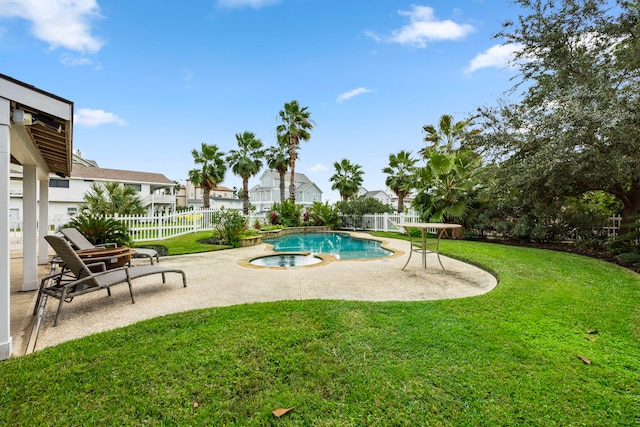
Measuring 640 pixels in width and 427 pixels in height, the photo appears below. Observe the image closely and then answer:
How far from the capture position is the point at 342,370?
2.47 metres

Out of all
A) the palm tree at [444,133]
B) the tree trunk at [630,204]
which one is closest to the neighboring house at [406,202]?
the palm tree at [444,133]

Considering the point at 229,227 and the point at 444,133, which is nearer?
the point at 229,227

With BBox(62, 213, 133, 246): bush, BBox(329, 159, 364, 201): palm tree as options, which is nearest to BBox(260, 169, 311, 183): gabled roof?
BBox(329, 159, 364, 201): palm tree

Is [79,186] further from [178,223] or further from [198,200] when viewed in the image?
[198,200]

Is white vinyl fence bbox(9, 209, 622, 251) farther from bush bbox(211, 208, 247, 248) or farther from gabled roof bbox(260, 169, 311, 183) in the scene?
gabled roof bbox(260, 169, 311, 183)

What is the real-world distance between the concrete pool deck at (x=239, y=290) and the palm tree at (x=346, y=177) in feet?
74.4

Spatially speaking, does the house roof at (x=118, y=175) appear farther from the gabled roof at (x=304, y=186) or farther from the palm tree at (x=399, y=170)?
the palm tree at (x=399, y=170)

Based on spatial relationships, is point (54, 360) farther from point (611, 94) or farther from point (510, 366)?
point (611, 94)

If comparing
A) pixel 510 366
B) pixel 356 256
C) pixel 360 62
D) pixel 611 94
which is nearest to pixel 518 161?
pixel 611 94

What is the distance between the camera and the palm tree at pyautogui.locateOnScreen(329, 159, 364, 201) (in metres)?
29.7

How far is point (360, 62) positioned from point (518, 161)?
8.09m

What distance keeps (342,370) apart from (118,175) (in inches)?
1295

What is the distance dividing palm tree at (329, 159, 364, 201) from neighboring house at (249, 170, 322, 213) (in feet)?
30.1

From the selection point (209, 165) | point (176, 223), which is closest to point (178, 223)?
point (176, 223)
